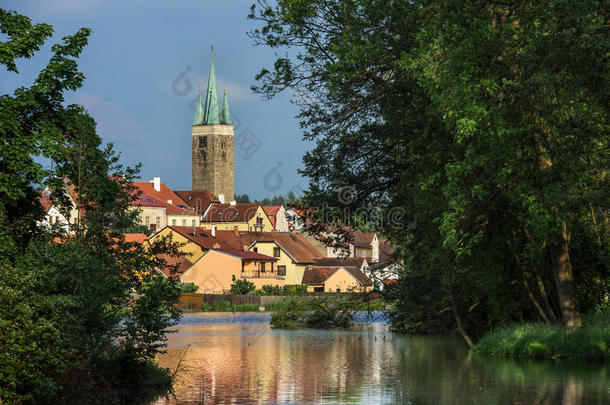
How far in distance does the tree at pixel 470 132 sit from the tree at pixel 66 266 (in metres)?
9.05

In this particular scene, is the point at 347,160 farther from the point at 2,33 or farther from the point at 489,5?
the point at 2,33

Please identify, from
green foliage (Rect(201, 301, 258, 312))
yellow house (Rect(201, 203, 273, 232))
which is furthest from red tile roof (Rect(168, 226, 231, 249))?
yellow house (Rect(201, 203, 273, 232))

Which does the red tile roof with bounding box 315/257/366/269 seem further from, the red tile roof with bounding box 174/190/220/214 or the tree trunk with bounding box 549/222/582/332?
the tree trunk with bounding box 549/222/582/332

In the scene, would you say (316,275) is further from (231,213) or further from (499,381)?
(499,381)

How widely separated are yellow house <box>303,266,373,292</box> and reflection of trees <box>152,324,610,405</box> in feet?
208

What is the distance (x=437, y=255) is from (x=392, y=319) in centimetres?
1646

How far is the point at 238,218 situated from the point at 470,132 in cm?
14145

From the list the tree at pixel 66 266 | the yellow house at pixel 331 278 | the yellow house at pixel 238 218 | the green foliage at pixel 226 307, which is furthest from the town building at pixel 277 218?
the tree at pixel 66 266

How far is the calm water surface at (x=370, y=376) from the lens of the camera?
2016 cm

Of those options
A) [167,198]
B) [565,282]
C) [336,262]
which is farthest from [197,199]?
[565,282]

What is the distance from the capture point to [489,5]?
86.2 ft

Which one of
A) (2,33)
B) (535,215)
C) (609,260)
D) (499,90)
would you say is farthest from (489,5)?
(2,33)

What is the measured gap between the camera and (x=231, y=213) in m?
167

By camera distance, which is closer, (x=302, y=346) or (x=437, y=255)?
(x=437, y=255)
